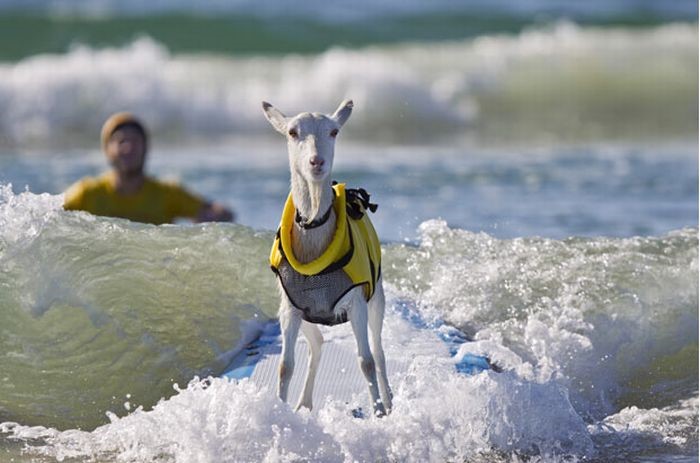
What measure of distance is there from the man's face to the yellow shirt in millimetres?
125

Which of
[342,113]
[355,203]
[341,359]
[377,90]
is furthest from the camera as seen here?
[377,90]

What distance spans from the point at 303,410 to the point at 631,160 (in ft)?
34.7

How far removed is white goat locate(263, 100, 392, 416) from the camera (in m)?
5.23

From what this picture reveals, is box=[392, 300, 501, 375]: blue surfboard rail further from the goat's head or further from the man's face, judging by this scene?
the man's face

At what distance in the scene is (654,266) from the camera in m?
8.59

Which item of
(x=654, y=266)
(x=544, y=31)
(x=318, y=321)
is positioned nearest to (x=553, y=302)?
(x=654, y=266)

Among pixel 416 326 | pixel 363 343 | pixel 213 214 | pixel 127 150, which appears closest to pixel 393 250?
pixel 416 326

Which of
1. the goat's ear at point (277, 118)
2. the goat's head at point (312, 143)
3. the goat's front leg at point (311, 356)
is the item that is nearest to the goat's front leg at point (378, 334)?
the goat's front leg at point (311, 356)

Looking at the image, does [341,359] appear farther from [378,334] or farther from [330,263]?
[330,263]

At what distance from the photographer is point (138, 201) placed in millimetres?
9523

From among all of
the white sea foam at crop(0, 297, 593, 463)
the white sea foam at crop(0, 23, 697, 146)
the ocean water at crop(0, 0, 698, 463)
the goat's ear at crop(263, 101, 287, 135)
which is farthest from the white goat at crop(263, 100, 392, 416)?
the white sea foam at crop(0, 23, 697, 146)

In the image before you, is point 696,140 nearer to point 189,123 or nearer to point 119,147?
point 189,123

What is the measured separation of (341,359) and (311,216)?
60.9 inches

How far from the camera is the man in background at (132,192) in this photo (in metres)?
9.40
